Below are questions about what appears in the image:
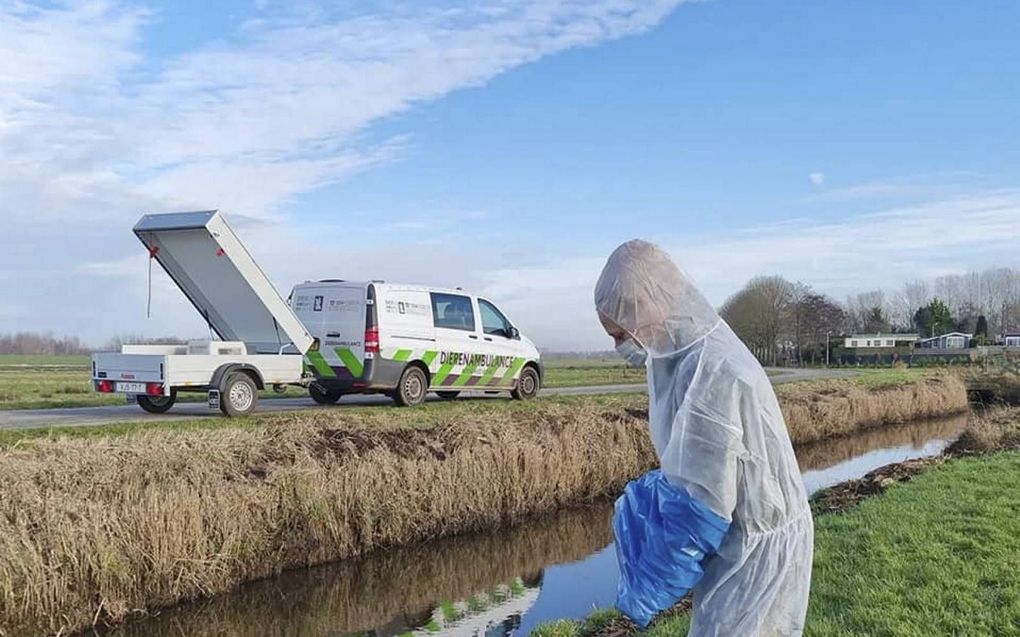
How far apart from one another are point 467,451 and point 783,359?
2670 inches

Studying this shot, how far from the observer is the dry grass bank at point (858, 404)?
67.5 ft

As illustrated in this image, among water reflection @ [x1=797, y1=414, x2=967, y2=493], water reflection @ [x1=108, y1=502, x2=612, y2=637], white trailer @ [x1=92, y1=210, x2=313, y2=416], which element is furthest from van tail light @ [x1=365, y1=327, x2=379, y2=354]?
water reflection @ [x1=797, y1=414, x2=967, y2=493]

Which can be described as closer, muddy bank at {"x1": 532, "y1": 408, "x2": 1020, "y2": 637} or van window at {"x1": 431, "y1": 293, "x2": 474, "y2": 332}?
muddy bank at {"x1": 532, "y1": 408, "x2": 1020, "y2": 637}

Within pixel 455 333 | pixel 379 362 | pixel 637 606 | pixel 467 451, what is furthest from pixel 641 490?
pixel 455 333

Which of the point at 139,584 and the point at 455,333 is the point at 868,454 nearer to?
the point at 455,333

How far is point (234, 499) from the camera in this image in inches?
325

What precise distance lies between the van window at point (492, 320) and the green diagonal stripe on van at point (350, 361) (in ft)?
10.3

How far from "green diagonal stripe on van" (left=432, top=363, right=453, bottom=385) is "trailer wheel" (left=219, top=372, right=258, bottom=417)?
11.6 ft

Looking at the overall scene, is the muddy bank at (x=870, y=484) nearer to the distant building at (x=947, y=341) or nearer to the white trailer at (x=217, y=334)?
the white trailer at (x=217, y=334)

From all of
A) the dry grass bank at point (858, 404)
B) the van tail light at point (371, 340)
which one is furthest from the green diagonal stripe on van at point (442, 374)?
the dry grass bank at point (858, 404)

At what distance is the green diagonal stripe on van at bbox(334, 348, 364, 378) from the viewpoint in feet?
49.0

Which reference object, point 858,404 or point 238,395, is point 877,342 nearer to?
point 858,404

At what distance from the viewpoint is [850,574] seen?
7.18 m

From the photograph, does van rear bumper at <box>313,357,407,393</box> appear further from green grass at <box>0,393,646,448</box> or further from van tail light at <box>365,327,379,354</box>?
green grass at <box>0,393,646,448</box>
